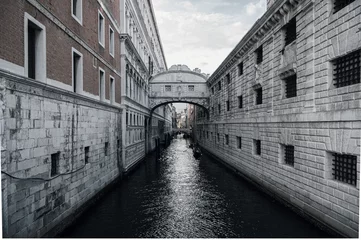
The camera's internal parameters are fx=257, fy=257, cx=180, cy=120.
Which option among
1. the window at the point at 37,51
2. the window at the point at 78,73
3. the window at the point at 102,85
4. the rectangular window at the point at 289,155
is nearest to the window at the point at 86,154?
the window at the point at 78,73

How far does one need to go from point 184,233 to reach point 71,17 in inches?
332

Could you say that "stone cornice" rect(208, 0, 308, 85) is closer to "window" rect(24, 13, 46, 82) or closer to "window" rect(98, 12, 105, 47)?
"window" rect(98, 12, 105, 47)

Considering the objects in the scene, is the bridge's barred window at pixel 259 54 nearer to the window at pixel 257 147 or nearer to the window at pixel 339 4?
the window at pixel 257 147

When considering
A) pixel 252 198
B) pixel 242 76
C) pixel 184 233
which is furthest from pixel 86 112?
pixel 242 76

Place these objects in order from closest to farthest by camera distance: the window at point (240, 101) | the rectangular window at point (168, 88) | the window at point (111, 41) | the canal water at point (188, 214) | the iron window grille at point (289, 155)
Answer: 1. the canal water at point (188, 214)
2. the iron window grille at point (289, 155)
3. the window at point (111, 41)
4. the window at point (240, 101)
5. the rectangular window at point (168, 88)

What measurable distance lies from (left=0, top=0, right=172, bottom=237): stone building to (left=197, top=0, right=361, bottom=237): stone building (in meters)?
8.07

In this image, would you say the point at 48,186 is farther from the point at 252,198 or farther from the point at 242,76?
the point at 242,76

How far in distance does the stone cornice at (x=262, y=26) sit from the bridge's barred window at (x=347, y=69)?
2.58m

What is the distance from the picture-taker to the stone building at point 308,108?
7.21 metres

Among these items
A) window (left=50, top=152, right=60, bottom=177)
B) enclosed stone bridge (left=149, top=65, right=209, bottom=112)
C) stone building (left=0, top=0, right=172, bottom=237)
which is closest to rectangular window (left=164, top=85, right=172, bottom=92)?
enclosed stone bridge (left=149, top=65, right=209, bottom=112)

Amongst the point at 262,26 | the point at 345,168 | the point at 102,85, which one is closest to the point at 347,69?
the point at 345,168

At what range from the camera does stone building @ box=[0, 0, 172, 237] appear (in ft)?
18.9

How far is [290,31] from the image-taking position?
10.9 m

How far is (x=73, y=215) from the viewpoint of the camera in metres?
8.91
